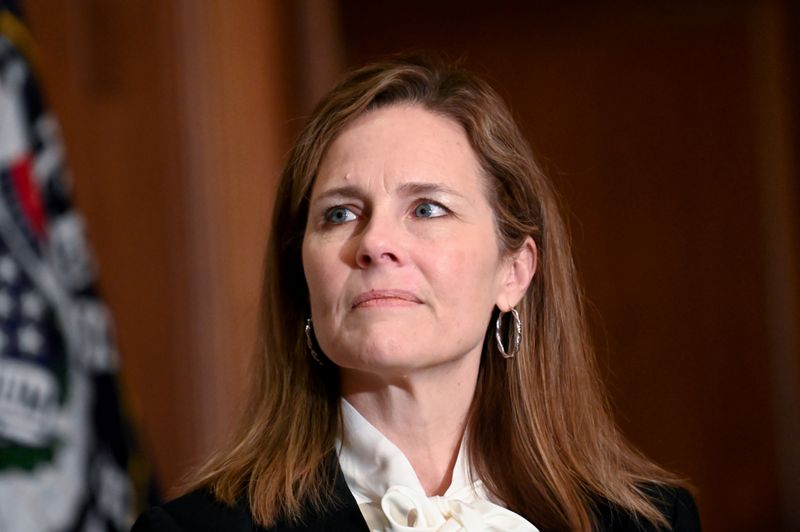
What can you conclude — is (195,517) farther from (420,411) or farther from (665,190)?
(665,190)

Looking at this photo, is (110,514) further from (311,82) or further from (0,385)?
(311,82)

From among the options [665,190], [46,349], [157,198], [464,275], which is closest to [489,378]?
[464,275]

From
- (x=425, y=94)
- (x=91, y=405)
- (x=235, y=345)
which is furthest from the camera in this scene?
(x=235, y=345)

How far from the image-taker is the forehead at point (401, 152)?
1.74 m

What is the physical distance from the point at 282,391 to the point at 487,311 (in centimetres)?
37

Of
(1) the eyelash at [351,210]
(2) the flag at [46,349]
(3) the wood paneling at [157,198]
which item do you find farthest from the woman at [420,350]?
(3) the wood paneling at [157,198]

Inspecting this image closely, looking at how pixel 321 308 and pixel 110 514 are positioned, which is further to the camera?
pixel 110 514

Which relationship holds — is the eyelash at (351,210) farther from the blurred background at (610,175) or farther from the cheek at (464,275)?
the blurred background at (610,175)

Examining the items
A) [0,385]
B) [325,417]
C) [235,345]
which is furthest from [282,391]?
[235,345]

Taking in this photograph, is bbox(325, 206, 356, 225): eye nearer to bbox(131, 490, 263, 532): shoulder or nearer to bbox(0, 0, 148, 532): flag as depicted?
bbox(131, 490, 263, 532): shoulder

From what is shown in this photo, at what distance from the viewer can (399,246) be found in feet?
5.52

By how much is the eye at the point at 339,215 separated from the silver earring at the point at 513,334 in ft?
1.19

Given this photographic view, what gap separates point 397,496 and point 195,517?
0.31 m

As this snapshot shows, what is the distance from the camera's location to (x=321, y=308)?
173cm
